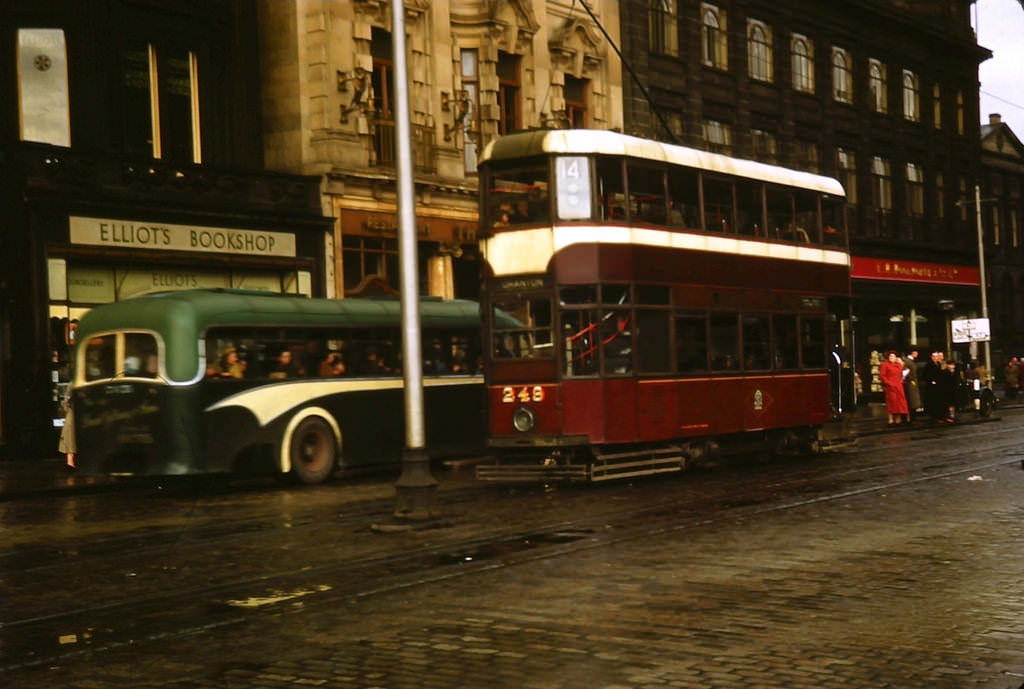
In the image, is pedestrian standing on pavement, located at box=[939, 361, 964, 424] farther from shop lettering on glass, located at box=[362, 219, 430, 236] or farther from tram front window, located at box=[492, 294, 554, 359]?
tram front window, located at box=[492, 294, 554, 359]

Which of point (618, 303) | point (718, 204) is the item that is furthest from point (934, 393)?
point (618, 303)

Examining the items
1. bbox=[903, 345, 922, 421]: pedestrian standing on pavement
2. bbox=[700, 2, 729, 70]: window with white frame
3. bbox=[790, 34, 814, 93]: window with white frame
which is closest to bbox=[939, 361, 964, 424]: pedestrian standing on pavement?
bbox=[903, 345, 922, 421]: pedestrian standing on pavement

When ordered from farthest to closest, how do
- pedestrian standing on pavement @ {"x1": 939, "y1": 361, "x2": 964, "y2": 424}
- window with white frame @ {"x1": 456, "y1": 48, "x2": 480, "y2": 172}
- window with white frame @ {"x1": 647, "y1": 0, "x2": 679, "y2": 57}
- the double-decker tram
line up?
window with white frame @ {"x1": 647, "y1": 0, "x2": 679, "y2": 57}, pedestrian standing on pavement @ {"x1": 939, "y1": 361, "x2": 964, "y2": 424}, window with white frame @ {"x1": 456, "y1": 48, "x2": 480, "y2": 172}, the double-decker tram

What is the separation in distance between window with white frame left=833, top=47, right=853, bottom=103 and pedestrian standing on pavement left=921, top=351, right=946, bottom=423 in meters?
17.1

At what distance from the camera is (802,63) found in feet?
159

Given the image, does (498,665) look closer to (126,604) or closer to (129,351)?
(126,604)

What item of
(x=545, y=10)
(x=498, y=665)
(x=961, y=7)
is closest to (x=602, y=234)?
(x=498, y=665)

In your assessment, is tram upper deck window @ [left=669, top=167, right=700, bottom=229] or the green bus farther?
tram upper deck window @ [left=669, top=167, right=700, bottom=229]

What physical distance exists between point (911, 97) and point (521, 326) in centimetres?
4114

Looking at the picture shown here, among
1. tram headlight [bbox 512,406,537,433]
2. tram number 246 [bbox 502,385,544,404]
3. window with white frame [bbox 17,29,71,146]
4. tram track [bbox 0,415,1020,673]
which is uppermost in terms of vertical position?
window with white frame [bbox 17,29,71,146]

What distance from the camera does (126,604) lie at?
32.4ft

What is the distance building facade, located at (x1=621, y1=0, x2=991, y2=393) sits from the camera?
1663 inches

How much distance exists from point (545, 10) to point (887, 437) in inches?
579

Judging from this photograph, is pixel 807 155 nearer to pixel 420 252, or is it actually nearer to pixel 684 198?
pixel 420 252
